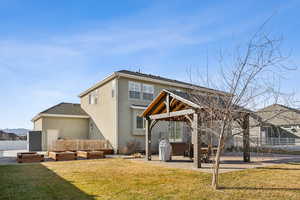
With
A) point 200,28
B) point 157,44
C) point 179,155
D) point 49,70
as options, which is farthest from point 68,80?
point 200,28

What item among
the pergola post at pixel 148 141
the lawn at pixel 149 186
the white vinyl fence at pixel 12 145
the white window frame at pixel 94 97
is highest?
the white window frame at pixel 94 97

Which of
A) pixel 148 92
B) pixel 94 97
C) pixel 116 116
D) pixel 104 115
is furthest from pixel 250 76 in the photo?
pixel 94 97

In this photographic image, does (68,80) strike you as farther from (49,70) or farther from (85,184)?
(85,184)

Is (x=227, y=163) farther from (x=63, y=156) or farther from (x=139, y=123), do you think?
(x=63, y=156)

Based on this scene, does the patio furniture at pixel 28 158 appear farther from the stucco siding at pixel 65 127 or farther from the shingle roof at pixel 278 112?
the shingle roof at pixel 278 112

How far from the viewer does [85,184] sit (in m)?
7.53

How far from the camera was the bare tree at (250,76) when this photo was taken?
21.8ft

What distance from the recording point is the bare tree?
6656mm

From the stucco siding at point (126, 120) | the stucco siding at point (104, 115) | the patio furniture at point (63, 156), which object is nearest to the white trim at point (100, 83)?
the stucco siding at point (104, 115)

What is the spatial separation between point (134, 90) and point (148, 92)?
1.47 metres

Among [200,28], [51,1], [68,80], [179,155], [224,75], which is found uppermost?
[51,1]

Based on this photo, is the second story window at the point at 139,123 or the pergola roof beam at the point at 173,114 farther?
the second story window at the point at 139,123

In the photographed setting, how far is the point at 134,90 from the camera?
20031mm

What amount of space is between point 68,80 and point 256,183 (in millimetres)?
16144
